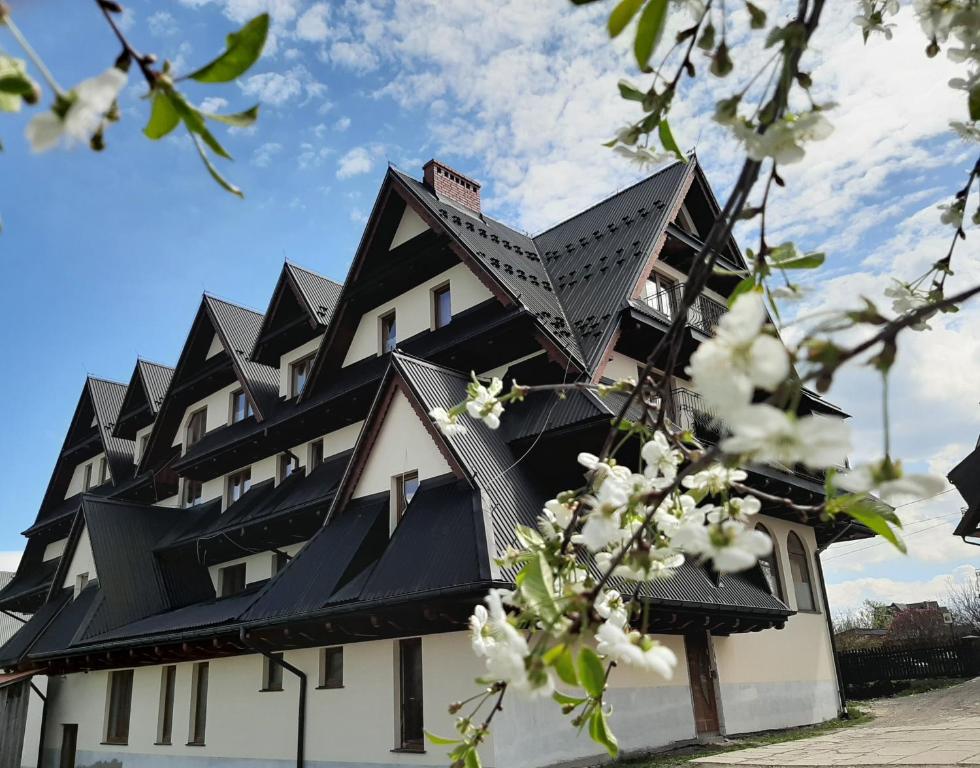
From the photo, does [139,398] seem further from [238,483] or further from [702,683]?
[702,683]

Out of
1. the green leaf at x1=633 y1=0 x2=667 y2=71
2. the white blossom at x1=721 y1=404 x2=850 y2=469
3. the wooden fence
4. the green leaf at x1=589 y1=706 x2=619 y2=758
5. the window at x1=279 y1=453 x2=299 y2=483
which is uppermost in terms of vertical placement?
the window at x1=279 y1=453 x2=299 y2=483

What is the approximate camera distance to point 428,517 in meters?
10.4

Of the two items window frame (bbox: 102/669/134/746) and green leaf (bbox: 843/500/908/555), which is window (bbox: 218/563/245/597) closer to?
window frame (bbox: 102/669/134/746)

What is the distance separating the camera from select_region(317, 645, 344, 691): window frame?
1154 cm

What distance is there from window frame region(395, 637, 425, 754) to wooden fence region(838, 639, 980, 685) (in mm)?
15785

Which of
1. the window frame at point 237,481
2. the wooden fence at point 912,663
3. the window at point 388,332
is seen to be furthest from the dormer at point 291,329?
the wooden fence at point 912,663

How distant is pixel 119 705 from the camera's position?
54.5 feet

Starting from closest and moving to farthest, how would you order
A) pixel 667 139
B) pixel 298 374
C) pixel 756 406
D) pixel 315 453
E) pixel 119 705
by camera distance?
pixel 756 406, pixel 667 139, pixel 315 453, pixel 119 705, pixel 298 374

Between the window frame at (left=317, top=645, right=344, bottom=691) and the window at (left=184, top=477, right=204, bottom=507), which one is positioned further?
the window at (left=184, top=477, right=204, bottom=507)

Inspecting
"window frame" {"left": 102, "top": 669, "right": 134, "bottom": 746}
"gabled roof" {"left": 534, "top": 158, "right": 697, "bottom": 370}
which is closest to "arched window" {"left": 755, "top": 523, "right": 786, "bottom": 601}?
"gabled roof" {"left": 534, "top": 158, "right": 697, "bottom": 370}

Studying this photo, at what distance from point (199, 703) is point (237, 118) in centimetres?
1547

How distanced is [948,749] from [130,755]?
14.3m

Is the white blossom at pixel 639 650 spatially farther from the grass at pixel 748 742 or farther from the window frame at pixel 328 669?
the window frame at pixel 328 669

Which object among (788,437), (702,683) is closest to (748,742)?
(702,683)
